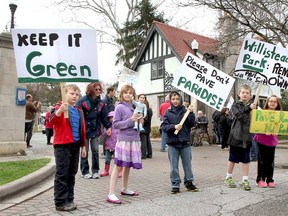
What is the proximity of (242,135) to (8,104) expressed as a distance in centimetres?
693

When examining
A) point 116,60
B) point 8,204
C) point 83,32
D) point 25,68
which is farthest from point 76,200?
point 116,60

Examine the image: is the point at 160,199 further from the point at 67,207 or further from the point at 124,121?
the point at 67,207

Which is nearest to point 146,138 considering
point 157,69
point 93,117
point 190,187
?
point 93,117

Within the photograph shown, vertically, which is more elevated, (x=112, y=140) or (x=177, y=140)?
(x=177, y=140)

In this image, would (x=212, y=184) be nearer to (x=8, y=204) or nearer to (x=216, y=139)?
(x=8, y=204)

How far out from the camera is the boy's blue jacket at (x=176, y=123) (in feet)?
19.8

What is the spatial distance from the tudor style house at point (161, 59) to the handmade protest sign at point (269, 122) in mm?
17287

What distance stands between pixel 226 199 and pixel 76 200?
89.1 inches

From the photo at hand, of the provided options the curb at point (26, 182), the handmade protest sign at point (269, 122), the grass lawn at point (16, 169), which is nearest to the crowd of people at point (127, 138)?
the handmade protest sign at point (269, 122)

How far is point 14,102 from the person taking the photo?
10555mm

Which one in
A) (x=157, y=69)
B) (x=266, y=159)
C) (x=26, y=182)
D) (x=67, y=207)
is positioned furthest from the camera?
(x=157, y=69)

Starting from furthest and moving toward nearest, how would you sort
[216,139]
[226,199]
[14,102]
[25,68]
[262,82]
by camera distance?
[216,139] → [14,102] → [262,82] → [226,199] → [25,68]

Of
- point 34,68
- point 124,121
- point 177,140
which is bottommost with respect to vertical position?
point 177,140

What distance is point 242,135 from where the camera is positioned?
638cm
